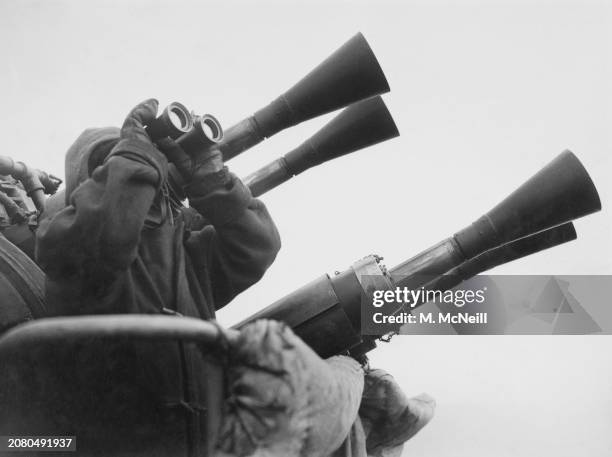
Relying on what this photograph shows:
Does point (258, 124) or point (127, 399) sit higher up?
point (258, 124)

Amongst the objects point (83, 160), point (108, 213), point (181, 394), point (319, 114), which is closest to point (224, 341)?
point (108, 213)

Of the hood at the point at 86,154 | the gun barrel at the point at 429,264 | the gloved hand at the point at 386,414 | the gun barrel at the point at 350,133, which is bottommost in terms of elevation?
the gloved hand at the point at 386,414

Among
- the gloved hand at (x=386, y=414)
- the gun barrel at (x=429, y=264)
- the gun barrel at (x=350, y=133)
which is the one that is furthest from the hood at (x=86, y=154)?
the gloved hand at (x=386, y=414)

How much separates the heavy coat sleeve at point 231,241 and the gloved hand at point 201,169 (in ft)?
0.10

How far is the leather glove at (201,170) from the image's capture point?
2615 mm

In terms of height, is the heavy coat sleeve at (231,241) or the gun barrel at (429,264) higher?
the heavy coat sleeve at (231,241)

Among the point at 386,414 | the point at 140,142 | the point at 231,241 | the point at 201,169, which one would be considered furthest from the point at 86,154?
the point at 386,414

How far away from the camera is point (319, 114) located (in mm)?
3146

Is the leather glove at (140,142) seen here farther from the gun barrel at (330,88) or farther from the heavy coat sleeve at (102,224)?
the gun barrel at (330,88)

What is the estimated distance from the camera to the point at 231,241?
2803 millimetres

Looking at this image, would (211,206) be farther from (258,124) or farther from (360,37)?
(360,37)

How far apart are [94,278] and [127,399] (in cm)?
51

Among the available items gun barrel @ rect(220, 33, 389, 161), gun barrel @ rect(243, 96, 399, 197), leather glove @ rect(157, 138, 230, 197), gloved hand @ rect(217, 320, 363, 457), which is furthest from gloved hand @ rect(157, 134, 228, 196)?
gun barrel @ rect(243, 96, 399, 197)

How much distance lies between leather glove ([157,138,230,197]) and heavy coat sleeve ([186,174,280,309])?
0.03 m
